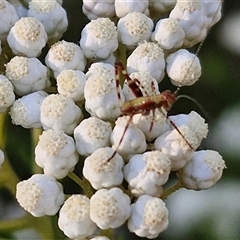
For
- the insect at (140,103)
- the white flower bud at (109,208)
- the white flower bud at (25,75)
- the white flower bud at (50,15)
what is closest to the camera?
the white flower bud at (109,208)

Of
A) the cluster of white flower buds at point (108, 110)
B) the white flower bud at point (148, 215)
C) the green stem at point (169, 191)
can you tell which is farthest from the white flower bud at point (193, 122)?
the white flower bud at point (148, 215)

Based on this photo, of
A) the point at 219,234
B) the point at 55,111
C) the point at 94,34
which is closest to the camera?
the point at 55,111

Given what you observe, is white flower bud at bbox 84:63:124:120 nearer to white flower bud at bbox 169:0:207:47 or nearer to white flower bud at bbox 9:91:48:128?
white flower bud at bbox 9:91:48:128

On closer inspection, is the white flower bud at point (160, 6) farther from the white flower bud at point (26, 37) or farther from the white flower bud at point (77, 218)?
the white flower bud at point (77, 218)

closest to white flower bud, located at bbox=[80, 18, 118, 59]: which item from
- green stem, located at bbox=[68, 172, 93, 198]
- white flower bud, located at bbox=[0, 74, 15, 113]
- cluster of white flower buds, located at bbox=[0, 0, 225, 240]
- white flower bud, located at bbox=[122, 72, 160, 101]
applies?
cluster of white flower buds, located at bbox=[0, 0, 225, 240]

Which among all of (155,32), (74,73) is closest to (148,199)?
(74,73)

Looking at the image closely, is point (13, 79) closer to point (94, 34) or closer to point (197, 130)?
point (94, 34)

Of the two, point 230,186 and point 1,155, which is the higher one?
point 1,155
